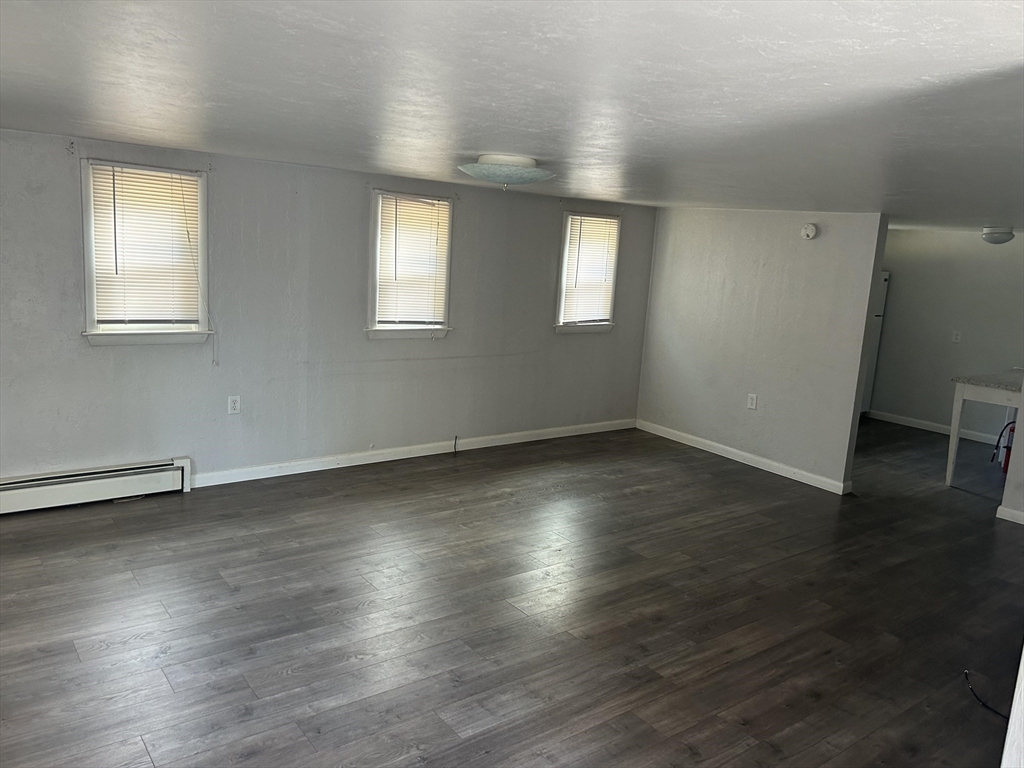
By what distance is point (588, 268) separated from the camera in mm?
6375

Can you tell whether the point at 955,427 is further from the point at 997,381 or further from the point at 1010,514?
the point at 1010,514

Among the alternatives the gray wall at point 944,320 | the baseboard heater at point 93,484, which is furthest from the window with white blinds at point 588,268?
the gray wall at point 944,320

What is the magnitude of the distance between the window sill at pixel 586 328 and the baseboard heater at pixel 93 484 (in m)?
3.26

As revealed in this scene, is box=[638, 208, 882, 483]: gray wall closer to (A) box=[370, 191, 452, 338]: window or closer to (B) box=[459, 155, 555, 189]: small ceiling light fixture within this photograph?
(A) box=[370, 191, 452, 338]: window

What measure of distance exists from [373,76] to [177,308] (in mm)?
2946

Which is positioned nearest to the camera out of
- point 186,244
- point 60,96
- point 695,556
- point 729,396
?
point 60,96

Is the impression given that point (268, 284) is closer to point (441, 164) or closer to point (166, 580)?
point (441, 164)

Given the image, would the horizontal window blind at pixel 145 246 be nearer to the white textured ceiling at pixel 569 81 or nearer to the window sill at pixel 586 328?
the white textured ceiling at pixel 569 81

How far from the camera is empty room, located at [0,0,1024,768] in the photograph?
1.93m

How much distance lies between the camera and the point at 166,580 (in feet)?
11.1

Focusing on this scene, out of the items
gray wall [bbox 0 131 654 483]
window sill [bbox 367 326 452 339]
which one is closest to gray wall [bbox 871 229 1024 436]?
gray wall [bbox 0 131 654 483]

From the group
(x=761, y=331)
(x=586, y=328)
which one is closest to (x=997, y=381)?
(x=761, y=331)

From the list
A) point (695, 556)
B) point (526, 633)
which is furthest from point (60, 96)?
point (695, 556)

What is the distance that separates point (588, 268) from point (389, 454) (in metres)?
2.47
